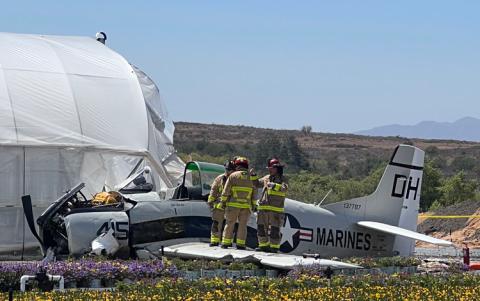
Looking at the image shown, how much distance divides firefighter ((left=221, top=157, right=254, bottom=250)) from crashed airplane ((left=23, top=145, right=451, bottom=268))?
45 centimetres

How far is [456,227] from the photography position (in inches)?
1682

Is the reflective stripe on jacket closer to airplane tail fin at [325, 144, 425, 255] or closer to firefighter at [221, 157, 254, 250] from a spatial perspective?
firefighter at [221, 157, 254, 250]

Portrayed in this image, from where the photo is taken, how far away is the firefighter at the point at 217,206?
20.4 m

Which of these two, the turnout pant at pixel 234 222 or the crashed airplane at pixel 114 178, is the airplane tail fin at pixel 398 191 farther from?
the turnout pant at pixel 234 222

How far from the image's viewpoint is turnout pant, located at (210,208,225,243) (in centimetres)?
2041

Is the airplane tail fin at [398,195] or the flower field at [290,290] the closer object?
the flower field at [290,290]

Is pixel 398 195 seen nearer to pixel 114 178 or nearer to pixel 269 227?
pixel 269 227

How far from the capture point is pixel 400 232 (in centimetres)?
2222

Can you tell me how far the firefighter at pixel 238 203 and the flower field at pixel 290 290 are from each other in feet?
12.7

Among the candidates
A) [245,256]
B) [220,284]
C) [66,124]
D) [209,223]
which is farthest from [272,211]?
[66,124]

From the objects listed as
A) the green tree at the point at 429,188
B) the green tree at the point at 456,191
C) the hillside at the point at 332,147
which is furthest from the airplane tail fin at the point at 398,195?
the hillside at the point at 332,147

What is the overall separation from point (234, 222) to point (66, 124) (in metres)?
10.0

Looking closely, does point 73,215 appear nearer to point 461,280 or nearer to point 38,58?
point 461,280

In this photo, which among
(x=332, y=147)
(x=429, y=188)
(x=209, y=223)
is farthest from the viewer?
(x=332, y=147)
